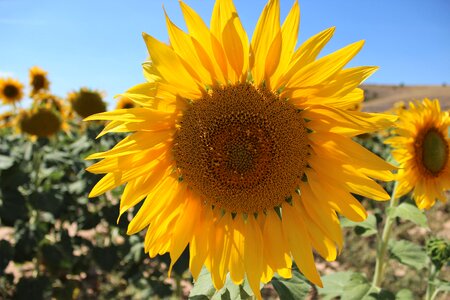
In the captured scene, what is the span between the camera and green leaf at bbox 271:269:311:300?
5.79 ft

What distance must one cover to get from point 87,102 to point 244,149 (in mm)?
3450

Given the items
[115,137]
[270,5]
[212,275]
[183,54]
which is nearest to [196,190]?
[212,275]

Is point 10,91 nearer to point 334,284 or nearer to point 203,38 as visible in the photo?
point 334,284

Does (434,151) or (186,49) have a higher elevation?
(186,49)

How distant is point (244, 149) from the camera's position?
1.61 m

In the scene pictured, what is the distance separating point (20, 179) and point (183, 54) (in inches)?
108

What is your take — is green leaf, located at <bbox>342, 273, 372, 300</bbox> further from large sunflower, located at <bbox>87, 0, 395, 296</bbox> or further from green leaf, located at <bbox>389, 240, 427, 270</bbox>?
large sunflower, located at <bbox>87, 0, 395, 296</bbox>

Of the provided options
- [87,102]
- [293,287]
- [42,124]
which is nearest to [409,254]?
[293,287]

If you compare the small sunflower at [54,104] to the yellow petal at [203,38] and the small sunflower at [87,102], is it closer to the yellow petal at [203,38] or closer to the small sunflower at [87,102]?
Result: the small sunflower at [87,102]

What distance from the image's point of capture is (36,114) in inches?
180

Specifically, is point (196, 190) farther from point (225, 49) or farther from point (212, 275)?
point (225, 49)

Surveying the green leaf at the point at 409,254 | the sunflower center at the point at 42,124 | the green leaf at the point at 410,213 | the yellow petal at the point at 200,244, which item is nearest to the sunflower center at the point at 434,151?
the green leaf at the point at 410,213

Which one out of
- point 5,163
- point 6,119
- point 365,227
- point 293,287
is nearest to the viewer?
point 293,287

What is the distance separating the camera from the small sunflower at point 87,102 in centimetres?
460
